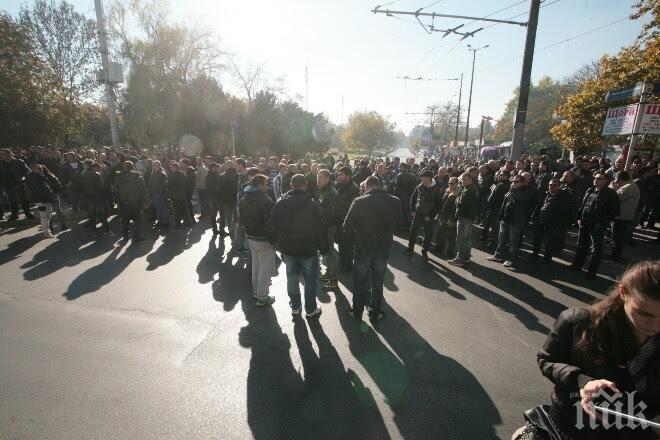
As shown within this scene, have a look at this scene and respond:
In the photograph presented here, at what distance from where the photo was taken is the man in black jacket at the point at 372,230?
432 cm

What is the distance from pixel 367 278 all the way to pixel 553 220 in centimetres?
464

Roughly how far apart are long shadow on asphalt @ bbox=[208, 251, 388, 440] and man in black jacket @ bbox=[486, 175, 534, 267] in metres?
4.58

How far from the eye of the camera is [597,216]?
615 centimetres

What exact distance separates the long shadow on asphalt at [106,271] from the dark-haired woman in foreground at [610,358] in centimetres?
625

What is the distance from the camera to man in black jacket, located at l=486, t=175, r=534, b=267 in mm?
6574

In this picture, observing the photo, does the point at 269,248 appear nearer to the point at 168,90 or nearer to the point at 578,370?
the point at 578,370

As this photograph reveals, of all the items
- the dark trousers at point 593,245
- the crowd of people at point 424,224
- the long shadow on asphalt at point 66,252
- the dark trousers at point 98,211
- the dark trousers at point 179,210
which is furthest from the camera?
the dark trousers at point 179,210

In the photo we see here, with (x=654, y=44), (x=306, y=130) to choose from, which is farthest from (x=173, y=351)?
(x=306, y=130)

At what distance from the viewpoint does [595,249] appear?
20.6ft

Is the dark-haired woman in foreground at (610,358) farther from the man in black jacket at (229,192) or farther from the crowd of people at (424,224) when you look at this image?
the man in black jacket at (229,192)

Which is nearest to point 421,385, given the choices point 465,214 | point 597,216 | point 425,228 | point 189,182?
point 465,214

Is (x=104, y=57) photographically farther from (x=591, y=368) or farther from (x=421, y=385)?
(x=591, y=368)

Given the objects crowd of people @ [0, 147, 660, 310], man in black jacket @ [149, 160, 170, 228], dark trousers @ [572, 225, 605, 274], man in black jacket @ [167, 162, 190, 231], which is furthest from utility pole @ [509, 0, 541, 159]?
man in black jacket @ [149, 160, 170, 228]

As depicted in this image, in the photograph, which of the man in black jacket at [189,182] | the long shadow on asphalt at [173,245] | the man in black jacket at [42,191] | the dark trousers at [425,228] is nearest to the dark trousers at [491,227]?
the dark trousers at [425,228]
